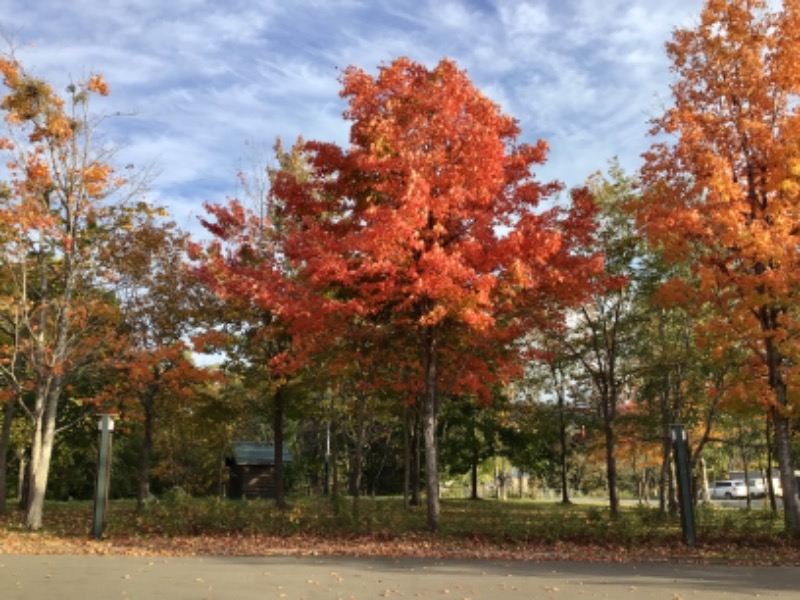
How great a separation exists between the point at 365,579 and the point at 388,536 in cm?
461

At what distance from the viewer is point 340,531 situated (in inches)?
528

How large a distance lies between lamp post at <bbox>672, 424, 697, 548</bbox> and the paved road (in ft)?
7.66

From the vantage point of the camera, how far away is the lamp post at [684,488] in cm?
1180

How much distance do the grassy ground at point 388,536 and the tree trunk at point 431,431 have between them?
1.51 feet

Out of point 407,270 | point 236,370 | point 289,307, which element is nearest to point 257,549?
point 289,307

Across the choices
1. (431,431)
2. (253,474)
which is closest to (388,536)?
(431,431)

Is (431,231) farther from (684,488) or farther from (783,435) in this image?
(783,435)

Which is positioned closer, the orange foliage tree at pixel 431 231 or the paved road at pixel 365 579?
the paved road at pixel 365 579

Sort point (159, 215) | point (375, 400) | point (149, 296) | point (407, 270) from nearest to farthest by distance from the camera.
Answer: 1. point (407, 270)
2. point (159, 215)
3. point (149, 296)
4. point (375, 400)

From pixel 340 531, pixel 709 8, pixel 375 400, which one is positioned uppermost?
pixel 709 8

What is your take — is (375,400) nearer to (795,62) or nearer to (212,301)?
(212,301)

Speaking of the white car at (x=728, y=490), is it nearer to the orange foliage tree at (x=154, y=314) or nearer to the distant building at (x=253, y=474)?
the distant building at (x=253, y=474)

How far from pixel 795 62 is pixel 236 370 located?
16.3 m

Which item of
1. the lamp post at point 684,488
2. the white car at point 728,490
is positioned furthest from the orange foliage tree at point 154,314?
the white car at point 728,490
